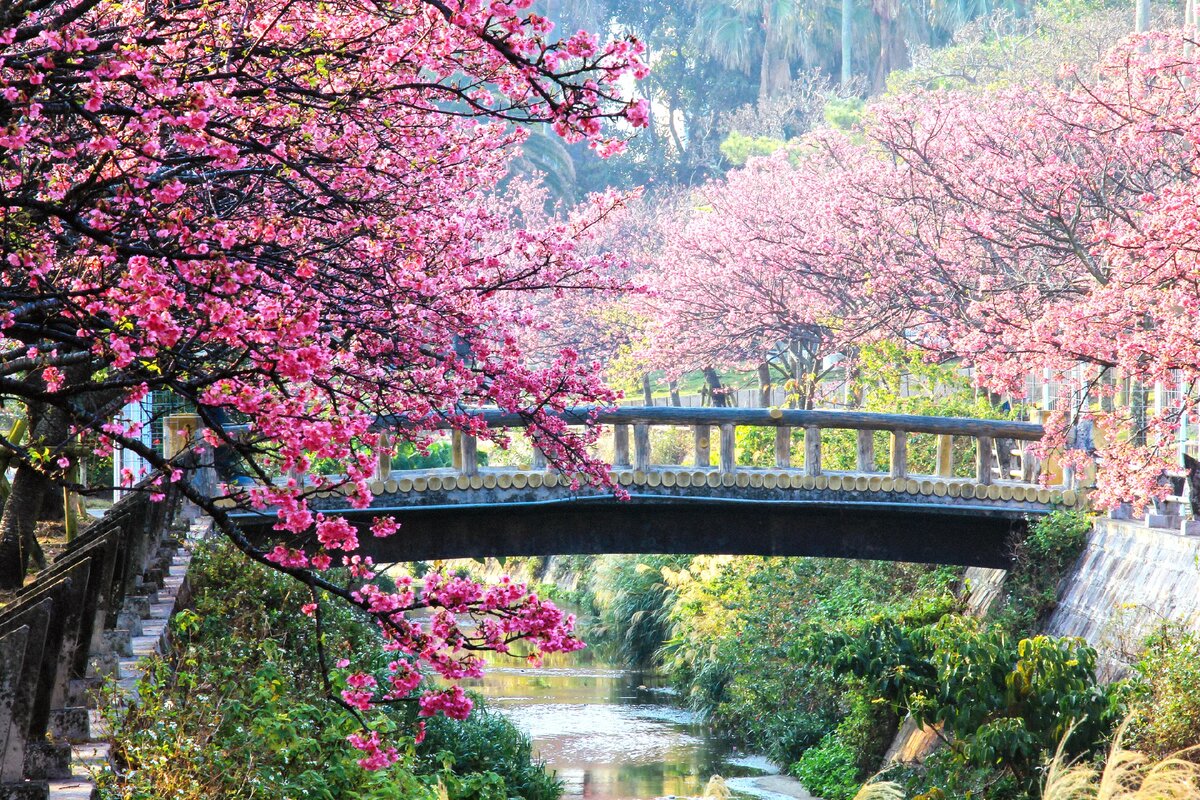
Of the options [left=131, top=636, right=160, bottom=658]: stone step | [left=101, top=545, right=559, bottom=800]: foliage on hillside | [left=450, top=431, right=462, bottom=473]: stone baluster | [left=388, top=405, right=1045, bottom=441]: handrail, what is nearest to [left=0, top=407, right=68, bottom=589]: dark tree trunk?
[left=101, top=545, right=559, bottom=800]: foliage on hillside

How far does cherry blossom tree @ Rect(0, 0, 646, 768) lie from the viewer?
4.85 m

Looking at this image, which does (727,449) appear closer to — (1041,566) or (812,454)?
(812,454)

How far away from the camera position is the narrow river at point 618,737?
1802 centimetres

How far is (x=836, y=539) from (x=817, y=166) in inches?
651

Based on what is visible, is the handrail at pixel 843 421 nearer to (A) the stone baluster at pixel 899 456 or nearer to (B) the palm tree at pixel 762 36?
(A) the stone baluster at pixel 899 456

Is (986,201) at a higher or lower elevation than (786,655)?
higher

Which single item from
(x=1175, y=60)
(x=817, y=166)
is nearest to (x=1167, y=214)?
(x=1175, y=60)

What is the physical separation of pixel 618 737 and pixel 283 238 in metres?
13.9

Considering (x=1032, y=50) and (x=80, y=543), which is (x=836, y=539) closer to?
(x=80, y=543)

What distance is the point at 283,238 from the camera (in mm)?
8000

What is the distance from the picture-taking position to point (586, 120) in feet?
16.8

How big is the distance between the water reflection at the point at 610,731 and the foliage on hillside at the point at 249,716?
4.76 m

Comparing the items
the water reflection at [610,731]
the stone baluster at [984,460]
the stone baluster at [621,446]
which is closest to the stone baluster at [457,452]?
the stone baluster at [621,446]

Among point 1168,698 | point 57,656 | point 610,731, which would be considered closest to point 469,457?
point 610,731
